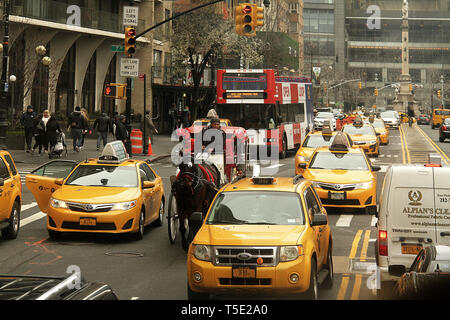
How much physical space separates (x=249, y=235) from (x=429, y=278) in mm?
3242

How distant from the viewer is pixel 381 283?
34.0 feet

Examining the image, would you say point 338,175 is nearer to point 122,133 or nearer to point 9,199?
point 9,199

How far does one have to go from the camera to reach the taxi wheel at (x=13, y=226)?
14.7 metres

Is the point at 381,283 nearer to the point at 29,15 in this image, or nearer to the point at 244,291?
the point at 244,291

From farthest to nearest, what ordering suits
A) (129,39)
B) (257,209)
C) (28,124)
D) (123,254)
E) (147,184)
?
(28,124), (129,39), (147,184), (123,254), (257,209)

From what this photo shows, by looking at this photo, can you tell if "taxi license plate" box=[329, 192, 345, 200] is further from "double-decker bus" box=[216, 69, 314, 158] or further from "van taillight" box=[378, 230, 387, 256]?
"double-decker bus" box=[216, 69, 314, 158]

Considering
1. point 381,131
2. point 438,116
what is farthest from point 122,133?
point 438,116

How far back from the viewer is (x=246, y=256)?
9195 millimetres

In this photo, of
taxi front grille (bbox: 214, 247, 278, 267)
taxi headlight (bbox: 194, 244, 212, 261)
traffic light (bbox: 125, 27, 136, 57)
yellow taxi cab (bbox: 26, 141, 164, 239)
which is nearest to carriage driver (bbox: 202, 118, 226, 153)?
yellow taxi cab (bbox: 26, 141, 164, 239)

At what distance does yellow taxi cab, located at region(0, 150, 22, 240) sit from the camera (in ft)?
46.4

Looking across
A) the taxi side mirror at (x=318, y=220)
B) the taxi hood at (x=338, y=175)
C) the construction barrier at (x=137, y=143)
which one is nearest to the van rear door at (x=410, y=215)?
the taxi side mirror at (x=318, y=220)

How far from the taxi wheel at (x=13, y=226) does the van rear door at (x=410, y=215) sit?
777 centimetres

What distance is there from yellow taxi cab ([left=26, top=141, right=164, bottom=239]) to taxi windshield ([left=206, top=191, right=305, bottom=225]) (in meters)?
4.12

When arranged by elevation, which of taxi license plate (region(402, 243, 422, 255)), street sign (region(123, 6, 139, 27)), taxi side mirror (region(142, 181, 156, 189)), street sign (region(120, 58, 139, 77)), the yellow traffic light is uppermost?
street sign (region(123, 6, 139, 27))
